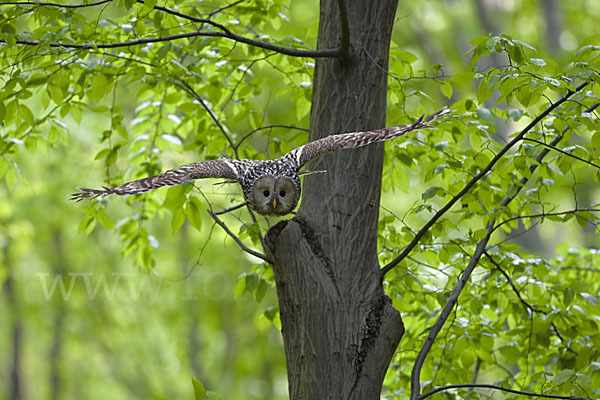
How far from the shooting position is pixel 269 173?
3.39m

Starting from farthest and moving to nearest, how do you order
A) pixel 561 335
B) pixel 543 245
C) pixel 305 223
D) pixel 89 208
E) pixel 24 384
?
pixel 24 384
pixel 543 245
pixel 89 208
pixel 561 335
pixel 305 223

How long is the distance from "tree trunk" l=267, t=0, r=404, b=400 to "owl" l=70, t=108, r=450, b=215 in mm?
170

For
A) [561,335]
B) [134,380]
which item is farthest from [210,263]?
[561,335]

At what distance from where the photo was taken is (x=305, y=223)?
3049mm

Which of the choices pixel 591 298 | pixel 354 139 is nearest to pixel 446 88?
pixel 354 139

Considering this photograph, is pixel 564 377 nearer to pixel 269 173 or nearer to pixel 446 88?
pixel 446 88

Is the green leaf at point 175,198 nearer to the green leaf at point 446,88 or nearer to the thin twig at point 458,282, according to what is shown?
the thin twig at point 458,282

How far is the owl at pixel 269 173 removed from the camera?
2.95 meters

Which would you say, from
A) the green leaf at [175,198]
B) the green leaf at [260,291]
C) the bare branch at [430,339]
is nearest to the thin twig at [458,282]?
the bare branch at [430,339]

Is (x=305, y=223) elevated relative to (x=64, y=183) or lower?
lower

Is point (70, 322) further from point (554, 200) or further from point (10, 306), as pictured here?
point (554, 200)

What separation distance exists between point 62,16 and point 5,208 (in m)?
8.15

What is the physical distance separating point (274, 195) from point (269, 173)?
0.17 metres

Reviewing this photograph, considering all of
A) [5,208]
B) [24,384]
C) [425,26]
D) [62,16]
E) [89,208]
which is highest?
[425,26]
